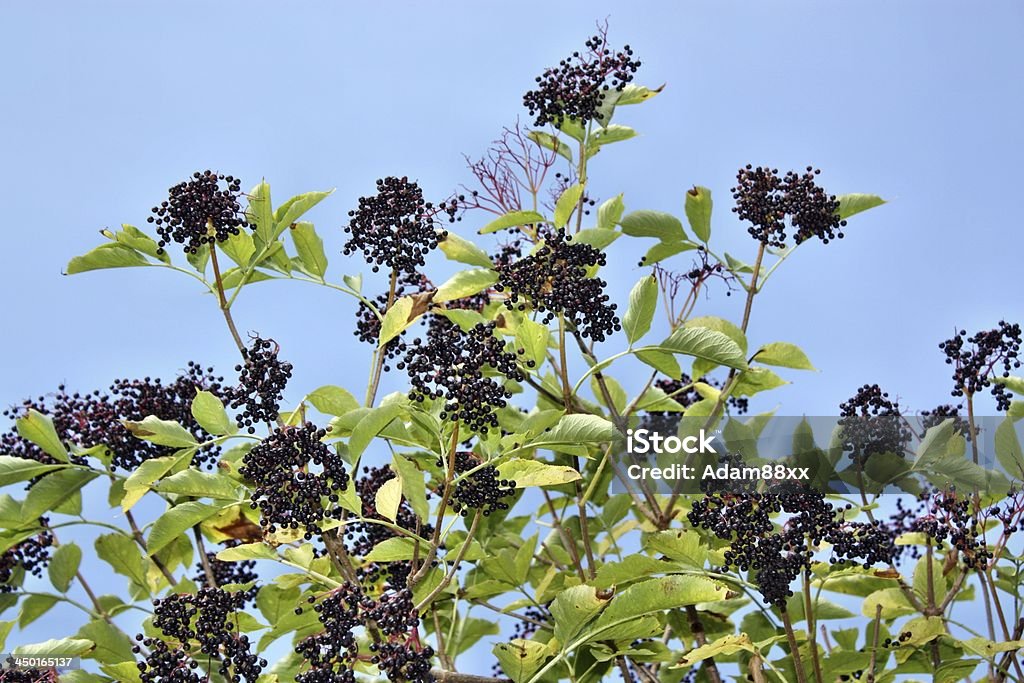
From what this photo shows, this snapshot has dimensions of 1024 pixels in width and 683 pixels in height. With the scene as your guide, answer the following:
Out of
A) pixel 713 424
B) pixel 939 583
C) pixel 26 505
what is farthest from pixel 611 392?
pixel 26 505

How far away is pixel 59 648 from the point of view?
3377 millimetres

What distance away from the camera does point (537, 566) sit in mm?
4219

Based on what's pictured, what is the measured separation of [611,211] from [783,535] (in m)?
1.21

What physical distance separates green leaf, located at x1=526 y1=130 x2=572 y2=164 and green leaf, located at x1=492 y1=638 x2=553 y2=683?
184 cm

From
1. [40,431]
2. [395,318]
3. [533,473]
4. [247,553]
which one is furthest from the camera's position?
[40,431]

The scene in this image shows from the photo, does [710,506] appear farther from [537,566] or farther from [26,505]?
[26,505]

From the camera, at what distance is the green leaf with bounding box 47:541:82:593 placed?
3959 mm

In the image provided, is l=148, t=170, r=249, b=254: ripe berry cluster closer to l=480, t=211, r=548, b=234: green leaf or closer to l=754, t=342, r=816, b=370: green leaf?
l=480, t=211, r=548, b=234: green leaf

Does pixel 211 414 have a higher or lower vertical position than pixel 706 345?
lower

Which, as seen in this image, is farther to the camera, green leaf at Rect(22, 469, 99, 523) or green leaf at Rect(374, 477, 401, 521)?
green leaf at Rect(22, 469, 99, 523)

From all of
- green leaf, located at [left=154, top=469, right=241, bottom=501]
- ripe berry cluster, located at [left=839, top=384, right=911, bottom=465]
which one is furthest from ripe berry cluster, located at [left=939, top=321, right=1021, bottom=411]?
green leaf, located at [left=154, top=469, right=241, bottom=501]

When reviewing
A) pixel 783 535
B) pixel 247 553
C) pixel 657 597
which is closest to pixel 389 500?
pixel 247 553

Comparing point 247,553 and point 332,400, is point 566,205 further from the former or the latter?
point 247,553

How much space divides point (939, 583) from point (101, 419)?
3013 mm
